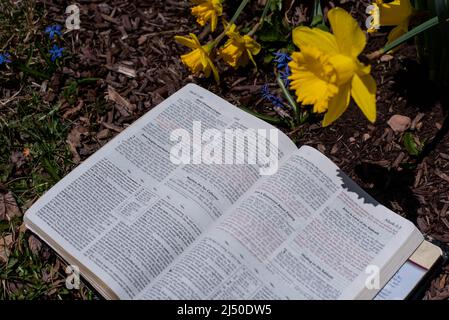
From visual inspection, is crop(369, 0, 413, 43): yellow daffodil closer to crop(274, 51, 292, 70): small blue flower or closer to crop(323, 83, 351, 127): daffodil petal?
crop(323, 83, 351, 127): daffodil petal

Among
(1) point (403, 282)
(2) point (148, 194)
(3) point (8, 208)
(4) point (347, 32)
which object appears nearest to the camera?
(4) point (347, 32)

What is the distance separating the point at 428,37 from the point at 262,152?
1.73 ft

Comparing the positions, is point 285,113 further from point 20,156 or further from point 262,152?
point 20,156

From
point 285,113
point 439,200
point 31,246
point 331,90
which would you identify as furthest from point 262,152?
point 31,246

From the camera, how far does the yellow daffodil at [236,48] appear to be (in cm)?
183

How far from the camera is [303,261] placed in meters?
1.54

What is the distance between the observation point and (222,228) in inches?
61.4

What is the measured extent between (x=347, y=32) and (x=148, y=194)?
2.18ft

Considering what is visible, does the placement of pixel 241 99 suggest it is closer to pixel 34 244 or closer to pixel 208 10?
pixel 208 10

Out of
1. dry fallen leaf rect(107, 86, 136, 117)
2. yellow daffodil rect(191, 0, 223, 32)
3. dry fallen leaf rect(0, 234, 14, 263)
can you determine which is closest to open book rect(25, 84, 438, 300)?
dry fallen leaf rect(0, 234, 14, 263)

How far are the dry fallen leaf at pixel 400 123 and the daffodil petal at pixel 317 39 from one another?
0.47 meters

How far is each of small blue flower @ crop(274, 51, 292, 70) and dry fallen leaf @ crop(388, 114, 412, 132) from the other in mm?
351

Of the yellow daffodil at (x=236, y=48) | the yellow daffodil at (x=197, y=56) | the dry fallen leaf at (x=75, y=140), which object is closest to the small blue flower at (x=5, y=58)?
the dry fallen leaf at (x=75, y=140)

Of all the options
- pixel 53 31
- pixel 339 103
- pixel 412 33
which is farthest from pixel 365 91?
pixel 53 31
